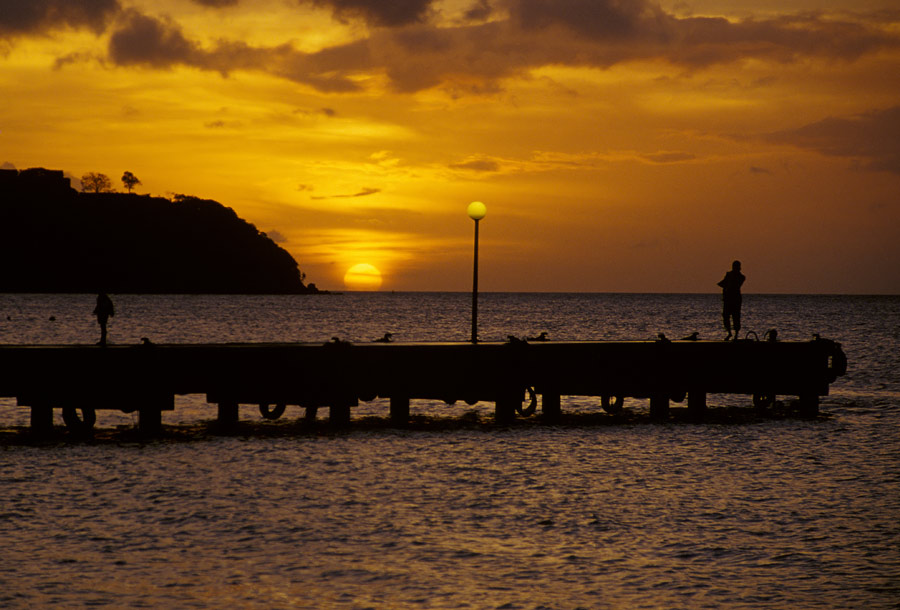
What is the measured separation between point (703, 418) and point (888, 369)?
106 feet

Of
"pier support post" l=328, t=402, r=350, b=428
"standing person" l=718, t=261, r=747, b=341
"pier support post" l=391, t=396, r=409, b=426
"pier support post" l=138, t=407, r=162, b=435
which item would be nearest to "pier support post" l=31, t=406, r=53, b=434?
"pier support post" l=138, t=407, r=162, b=435

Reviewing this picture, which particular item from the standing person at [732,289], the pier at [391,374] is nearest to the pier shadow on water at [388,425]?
the pier at [391,374]

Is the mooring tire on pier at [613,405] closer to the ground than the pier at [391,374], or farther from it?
closer to the ground

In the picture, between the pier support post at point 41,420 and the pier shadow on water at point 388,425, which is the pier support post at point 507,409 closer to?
the pier shadow on water at point 388,425

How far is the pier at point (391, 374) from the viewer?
2395cm

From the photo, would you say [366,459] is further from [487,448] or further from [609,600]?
[609,600]

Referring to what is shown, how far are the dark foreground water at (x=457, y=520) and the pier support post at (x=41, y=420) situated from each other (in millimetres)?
970

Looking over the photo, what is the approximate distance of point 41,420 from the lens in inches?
946

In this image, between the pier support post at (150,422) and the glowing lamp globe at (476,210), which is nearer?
the pier support post at (150,422)

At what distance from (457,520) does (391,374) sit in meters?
10.8

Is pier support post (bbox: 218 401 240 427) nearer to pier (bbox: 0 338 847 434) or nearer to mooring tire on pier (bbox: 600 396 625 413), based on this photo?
pier (bbox: 0 338 847 434)

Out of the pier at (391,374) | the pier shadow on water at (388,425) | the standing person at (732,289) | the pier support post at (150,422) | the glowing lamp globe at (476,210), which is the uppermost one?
the glowing lamp globe at (476,210)

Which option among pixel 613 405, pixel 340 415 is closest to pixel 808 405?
pixel 613 405

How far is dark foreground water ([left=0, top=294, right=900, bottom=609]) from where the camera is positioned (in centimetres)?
1143
